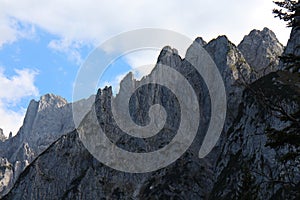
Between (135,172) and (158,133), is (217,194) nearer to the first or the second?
(135,172)

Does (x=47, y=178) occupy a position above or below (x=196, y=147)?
below

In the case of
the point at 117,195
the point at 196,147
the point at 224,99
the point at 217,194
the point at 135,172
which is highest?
the point at 224,99

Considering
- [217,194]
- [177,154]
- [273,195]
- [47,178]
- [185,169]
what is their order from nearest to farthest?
[273,195]
[217,194]
[185,169]
[177,154]
[47,178]

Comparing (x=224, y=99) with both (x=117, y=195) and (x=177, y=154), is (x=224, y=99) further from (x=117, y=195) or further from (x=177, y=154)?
(x=117, y=195)

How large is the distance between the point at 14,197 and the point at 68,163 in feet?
99.0

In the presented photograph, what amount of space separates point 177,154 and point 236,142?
1897 inches

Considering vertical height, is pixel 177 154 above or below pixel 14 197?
above

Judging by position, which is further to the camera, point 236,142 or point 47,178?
point 47,178

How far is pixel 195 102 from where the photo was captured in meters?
199

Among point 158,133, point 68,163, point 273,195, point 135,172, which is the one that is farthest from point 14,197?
point 273,195

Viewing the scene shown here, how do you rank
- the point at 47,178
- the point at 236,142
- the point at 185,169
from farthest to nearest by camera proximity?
the point at 47,178 → the point at 185,169 → the point at 236,142

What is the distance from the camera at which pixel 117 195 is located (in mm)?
172125

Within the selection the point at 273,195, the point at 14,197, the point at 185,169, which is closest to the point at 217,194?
the point at 273,195

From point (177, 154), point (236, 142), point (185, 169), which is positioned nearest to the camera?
point (236, 142)
